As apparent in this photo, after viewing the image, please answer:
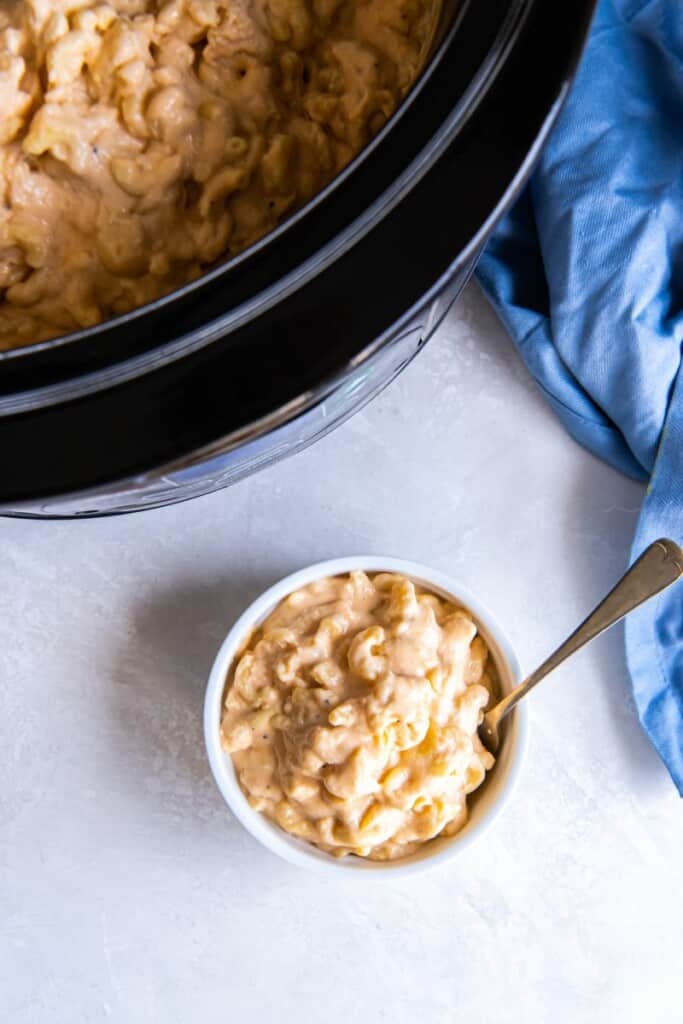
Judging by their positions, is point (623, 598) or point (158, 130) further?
point (623, 598)

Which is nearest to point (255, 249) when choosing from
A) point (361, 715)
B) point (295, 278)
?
point (295, 278)

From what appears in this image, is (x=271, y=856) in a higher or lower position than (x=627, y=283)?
lower

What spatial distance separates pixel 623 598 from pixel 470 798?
19 cm

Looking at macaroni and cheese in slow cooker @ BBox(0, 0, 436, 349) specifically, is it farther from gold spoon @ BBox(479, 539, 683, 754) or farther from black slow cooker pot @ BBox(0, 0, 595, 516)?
gold spoon @ BBox(479, 539, 683, 754)

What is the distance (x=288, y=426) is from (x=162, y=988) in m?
0.51

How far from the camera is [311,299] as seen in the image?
0.59 meters

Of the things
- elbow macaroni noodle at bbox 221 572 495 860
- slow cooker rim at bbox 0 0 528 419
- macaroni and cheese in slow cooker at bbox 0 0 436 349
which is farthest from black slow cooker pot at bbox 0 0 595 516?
elbow macaroni noodle at bbox 221 572 495 860

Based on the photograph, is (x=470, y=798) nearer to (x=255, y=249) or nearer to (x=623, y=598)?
(x=623, y=598)

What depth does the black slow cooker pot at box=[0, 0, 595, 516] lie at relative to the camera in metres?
0.58

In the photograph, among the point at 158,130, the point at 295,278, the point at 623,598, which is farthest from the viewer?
the point at 623,598

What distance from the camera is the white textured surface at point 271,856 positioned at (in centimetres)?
91

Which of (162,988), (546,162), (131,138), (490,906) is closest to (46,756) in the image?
(162,988)

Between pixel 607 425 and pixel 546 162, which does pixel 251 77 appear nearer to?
pixel 546 162

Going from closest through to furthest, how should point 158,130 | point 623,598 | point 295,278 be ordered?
point 295,278 < point 158,130 < point 623,598
